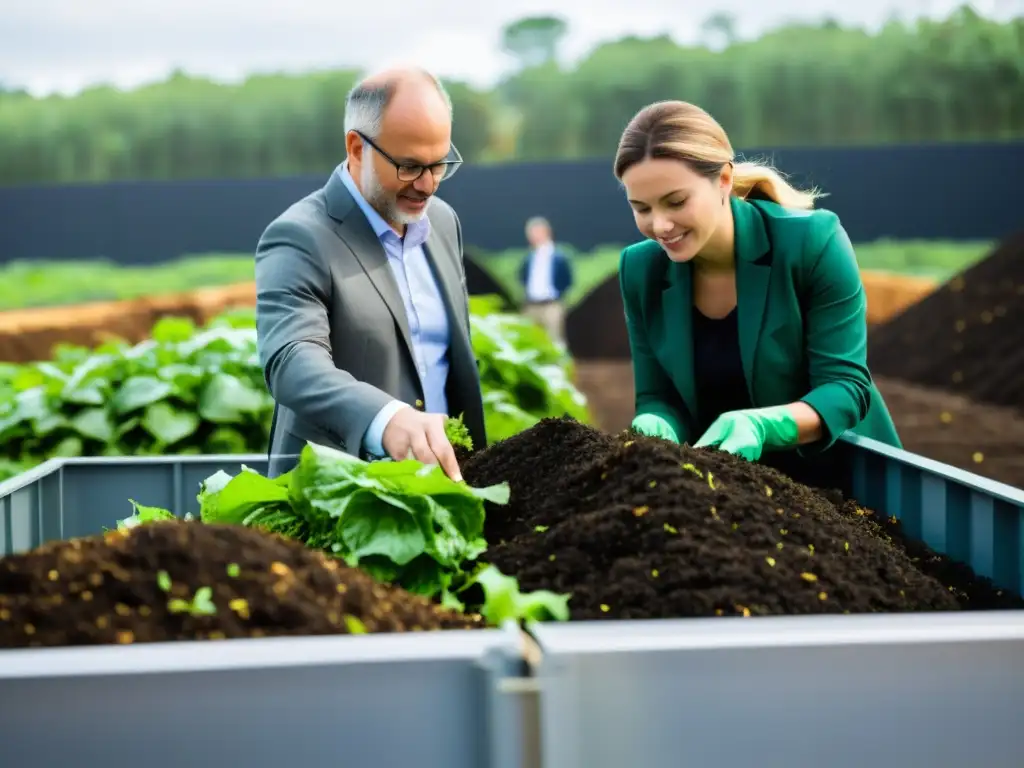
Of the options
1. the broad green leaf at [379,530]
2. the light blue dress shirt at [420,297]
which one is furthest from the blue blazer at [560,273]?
the broad green leaf at [379,530]

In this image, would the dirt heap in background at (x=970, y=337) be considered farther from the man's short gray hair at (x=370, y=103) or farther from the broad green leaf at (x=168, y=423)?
the man's short gray hair at (x=370, y=103)

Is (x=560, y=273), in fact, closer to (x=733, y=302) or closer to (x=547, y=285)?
(x=547, y=285)

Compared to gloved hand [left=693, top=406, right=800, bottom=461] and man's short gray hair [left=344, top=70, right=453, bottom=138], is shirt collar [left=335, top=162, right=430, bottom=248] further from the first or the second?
gloved hand [left=693, top=406, right=800, bottom=461]

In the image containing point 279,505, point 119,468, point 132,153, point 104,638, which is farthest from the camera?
point 132,153

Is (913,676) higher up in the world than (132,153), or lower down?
lower down

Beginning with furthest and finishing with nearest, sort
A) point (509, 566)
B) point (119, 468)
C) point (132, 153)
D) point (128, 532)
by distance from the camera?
point (132, 153)
point (119, 468)
point (509, 566)
point (128, 532)

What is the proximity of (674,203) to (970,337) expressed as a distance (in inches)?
429

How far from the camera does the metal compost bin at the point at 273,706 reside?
3.48ft

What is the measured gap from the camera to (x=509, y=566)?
1.65 meters

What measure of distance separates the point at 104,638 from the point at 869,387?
1824 millimetres

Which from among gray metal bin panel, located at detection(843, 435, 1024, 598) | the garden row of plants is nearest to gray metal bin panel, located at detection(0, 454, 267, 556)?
gray metal bin panel, located at detection(843, 435, 1024, 598)

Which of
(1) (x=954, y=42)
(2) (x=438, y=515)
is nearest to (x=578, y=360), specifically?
(1) (x=954, y=42)

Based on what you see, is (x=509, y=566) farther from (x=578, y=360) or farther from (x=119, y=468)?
(x=578, y=360)

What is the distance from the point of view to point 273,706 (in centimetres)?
107
